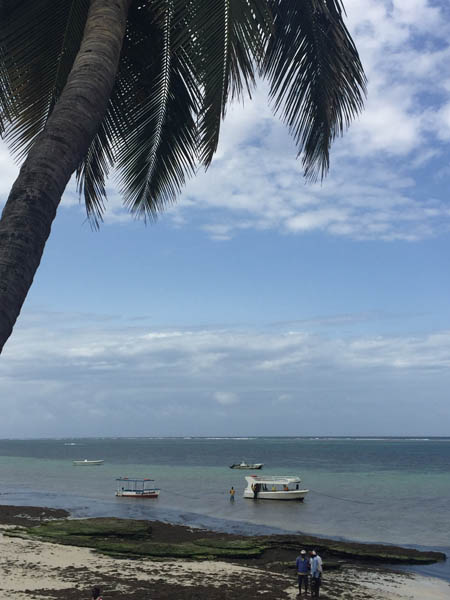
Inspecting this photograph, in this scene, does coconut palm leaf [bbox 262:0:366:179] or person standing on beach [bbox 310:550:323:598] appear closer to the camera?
coconut palm leaf [bbox 262:0:366:179]

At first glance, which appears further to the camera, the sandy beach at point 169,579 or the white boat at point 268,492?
the white boat at point 268,492

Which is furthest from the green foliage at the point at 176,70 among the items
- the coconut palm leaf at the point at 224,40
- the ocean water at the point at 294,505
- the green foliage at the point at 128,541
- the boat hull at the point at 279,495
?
the boat hull at the point at 279,495

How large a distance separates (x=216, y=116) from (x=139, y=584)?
19.0m

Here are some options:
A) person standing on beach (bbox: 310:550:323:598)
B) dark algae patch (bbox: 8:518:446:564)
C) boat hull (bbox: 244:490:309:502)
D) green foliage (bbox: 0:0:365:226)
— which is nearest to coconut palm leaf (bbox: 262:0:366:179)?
green foliage (bbox: 0:0:365:226)

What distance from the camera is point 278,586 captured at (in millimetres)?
21750

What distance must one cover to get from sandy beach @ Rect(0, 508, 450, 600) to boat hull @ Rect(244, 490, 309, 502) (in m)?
25.1

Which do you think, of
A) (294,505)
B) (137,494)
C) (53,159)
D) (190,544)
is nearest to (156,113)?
(53,159)

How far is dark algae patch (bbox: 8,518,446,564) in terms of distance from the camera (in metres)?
27.2

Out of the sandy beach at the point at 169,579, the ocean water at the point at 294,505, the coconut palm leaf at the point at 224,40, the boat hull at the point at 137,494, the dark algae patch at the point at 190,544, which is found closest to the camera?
the coconut palm leaf at the point at 224,40

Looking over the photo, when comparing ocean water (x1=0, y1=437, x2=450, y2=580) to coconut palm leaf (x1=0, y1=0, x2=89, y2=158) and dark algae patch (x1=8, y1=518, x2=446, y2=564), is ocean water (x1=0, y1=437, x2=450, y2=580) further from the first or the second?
coconut palm leaf (x1=0, y1=0, x2=89, y2=158)

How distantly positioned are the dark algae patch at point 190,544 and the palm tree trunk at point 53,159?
24.8m

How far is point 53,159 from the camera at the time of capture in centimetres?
535

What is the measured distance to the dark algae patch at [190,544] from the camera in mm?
27234

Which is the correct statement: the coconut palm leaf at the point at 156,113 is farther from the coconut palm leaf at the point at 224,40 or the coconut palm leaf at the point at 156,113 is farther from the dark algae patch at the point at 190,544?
the dark algae patch at the point at 190,544
